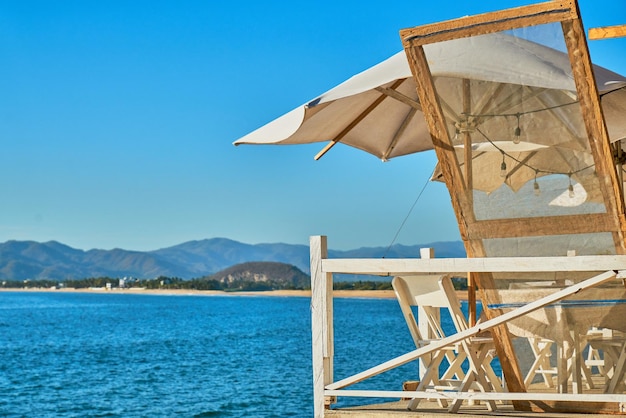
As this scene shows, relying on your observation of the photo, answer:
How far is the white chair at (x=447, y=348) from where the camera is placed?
216 inches

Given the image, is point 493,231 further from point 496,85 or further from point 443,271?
point 496,85

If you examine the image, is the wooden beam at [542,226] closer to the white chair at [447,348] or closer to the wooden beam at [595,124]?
the wooden beam at [595,124]

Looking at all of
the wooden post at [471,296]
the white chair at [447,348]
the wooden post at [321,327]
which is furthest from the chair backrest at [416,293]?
the wooden post at [321,327]

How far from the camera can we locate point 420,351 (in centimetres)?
523

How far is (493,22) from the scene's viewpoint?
5.21 meters

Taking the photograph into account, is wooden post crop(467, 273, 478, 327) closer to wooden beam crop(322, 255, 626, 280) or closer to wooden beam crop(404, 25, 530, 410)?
wooden beam crop(404, 25, 530, 410)

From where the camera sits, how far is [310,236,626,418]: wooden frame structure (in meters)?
4.87

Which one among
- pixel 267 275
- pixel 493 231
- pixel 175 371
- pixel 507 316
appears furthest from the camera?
pixel 267 275

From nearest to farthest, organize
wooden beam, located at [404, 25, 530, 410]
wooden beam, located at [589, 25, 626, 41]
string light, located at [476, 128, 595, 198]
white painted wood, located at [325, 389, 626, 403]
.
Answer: white painted wood, located at [325, 389, 626, 403], string light, located at [476, 128, 595, 198], wooden beam, located at [404, 25, 530, 410], wooden beam, located at [589, 25, 626, 41]

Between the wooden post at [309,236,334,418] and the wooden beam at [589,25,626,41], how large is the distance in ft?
6.97

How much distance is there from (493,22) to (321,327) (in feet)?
6.49

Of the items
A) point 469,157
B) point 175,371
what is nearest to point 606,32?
point 469,157

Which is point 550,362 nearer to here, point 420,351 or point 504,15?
point 420,351

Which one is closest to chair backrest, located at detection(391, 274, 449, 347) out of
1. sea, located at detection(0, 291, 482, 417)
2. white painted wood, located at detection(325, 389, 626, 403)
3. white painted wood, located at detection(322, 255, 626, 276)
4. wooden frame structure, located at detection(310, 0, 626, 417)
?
wooden frame structure, located at detection(310, 0, 626, 417)
